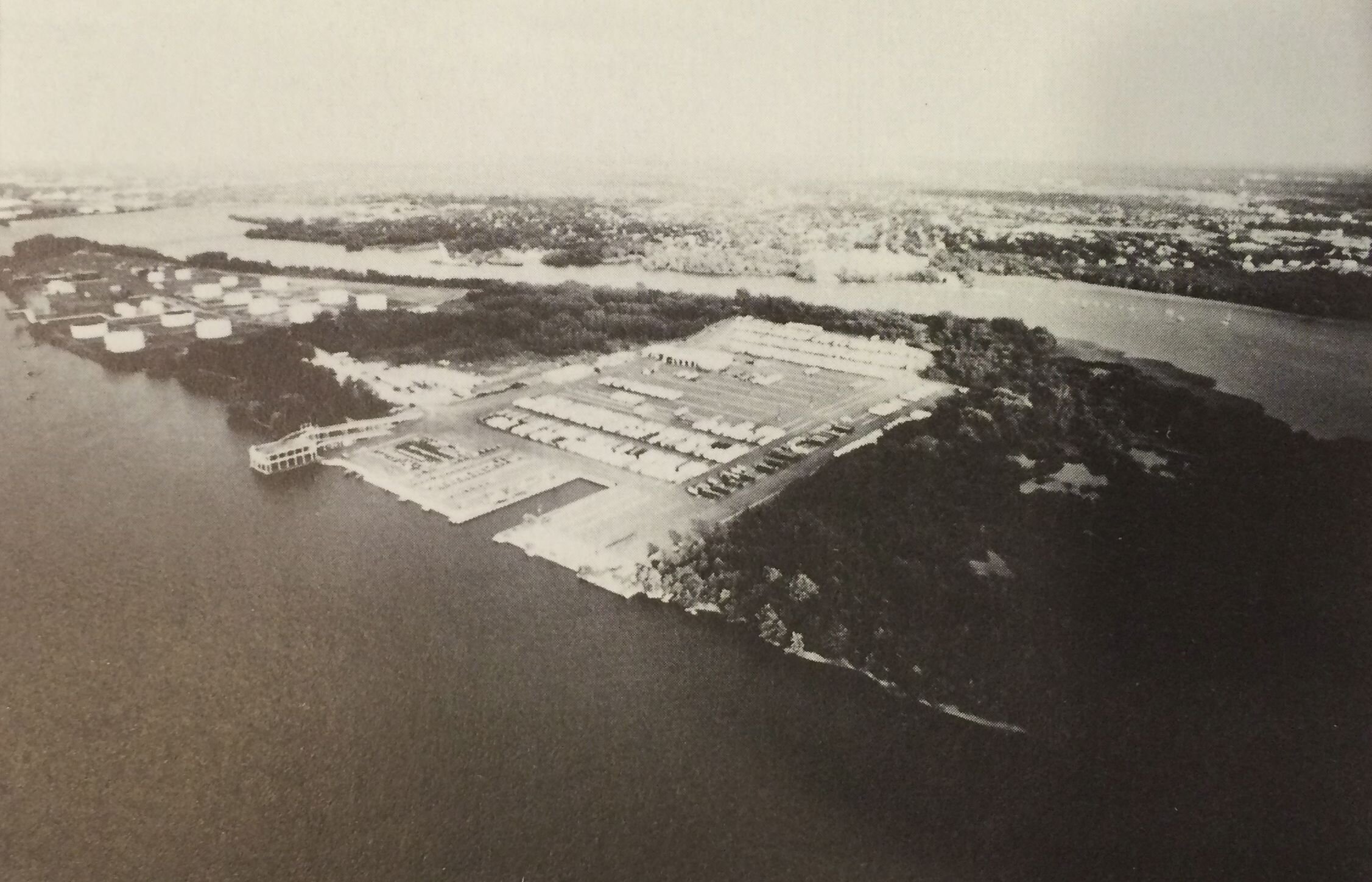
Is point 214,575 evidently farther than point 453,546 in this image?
No

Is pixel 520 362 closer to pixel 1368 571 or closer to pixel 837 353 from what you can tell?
pixel 837 353

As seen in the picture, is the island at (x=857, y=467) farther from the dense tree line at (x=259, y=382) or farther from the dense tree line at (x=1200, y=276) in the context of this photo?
the dense tree line at (x=1200, y=276)

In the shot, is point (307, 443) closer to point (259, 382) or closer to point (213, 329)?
point (259, 382)

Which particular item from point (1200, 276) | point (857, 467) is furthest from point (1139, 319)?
point (857, 467)

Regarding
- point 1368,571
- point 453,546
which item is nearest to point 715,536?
point 453,546

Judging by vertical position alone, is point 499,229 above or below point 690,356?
above

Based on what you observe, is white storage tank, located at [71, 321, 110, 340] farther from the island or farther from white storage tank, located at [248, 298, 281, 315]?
white storage tank, located at [248, 298, 281, 315]

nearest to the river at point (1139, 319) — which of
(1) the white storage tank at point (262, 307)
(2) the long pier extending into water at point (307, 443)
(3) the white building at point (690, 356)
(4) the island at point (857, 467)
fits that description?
(4) the island at point (857, 467)
